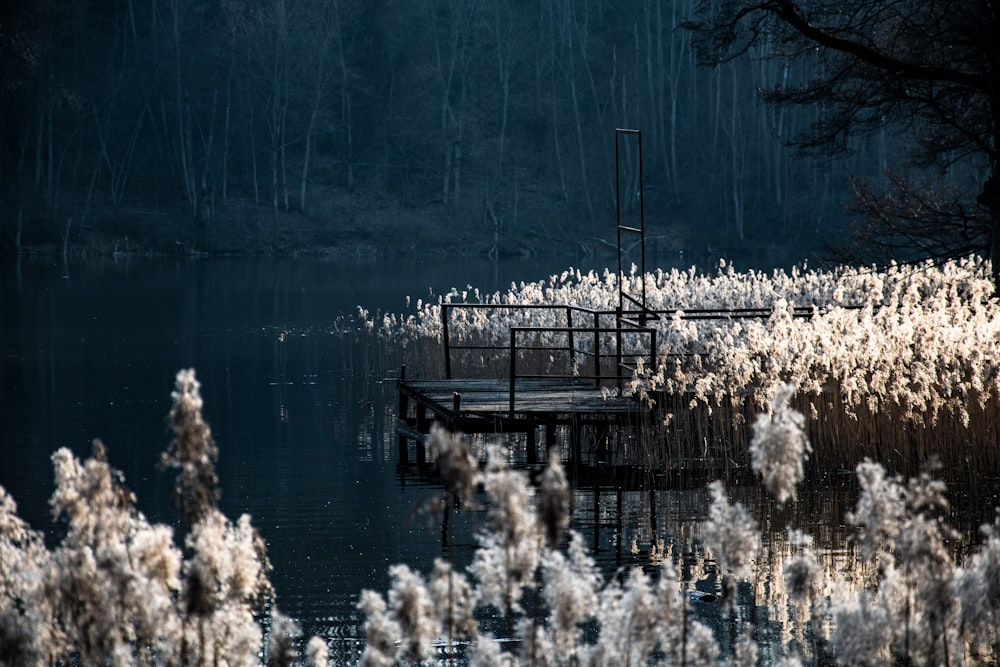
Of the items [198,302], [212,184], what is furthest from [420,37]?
[198,302]

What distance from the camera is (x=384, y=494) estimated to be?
38.3 ft

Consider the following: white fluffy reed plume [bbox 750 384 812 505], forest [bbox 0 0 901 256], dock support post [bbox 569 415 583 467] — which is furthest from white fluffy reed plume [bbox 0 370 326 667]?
forest [bbox 0 0 901 256]

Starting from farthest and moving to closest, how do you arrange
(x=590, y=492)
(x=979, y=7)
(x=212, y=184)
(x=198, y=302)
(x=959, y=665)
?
1. (x=212, y=184)
2. (x=198, y=302)
3. (x=979, y=7)
4. (x=590, y=492)
5. (x=959, y=665)

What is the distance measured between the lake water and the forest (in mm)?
18113

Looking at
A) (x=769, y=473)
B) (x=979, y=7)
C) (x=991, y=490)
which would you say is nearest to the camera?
(x=769, y=473)

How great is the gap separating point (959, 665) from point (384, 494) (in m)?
7.77

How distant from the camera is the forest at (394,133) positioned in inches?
1998

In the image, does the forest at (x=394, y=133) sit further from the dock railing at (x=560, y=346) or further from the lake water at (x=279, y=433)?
the dock railing at (x=560, y=346)

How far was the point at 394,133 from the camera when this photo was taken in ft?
186

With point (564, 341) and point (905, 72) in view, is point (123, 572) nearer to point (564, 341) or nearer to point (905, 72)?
point (905, 72)

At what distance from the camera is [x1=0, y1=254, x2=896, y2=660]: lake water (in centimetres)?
923

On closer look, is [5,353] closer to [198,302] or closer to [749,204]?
[198,302]

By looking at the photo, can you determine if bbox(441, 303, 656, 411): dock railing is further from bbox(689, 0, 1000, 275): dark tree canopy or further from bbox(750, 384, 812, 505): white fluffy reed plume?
bbox(750, 384, 812, 505): white fluffy reed plume

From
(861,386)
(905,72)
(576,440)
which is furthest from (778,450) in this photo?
(905,72)
